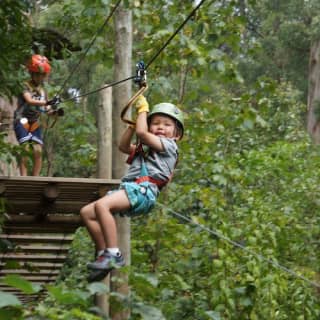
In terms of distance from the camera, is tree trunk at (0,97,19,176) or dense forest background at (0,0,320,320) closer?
dense forest background at (0,0,320,320)

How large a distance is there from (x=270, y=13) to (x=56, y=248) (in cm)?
1710

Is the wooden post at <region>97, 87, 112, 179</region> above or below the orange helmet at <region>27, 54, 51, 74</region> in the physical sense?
below

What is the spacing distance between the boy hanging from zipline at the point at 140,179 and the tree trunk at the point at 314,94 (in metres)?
15.5

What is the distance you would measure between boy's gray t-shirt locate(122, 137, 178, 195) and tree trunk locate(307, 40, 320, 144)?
1563 cm

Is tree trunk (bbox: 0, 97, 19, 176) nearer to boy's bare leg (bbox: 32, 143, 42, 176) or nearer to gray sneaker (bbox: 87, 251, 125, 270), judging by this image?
boy's bare leg (bbox: 32, 143, 42, 176)

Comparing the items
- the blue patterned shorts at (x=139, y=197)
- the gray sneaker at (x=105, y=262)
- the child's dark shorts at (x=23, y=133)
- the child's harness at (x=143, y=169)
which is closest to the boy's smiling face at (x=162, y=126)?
the child's harness at (x=143, y=169)

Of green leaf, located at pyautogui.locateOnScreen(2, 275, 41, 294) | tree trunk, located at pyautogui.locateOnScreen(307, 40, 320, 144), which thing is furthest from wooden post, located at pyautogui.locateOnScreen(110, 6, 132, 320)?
tree trunk, located at pyautogui.locateOnScreen(307, 40, 320, 144)

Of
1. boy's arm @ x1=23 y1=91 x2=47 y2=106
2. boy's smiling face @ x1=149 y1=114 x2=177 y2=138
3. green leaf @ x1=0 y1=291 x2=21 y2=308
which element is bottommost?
green leaf @ x1=0 y1=291 x2=21 y2=308

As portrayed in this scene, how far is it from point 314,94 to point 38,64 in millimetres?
14957

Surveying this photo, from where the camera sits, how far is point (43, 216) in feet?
20.6

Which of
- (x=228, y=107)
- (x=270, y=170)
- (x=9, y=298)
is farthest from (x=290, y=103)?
(x=9, y=298)

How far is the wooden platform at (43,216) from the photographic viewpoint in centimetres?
536

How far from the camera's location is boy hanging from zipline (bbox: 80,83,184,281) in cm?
428

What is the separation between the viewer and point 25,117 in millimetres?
6492
